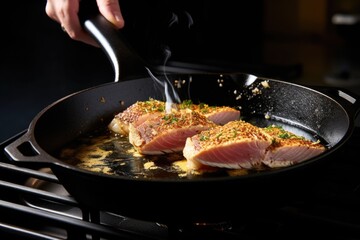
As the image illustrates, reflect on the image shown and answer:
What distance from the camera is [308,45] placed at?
14.5 ft

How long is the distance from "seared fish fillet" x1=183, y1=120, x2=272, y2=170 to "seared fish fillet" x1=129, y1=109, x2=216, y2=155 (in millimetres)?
77

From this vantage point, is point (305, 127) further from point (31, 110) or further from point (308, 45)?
point (308, 45)

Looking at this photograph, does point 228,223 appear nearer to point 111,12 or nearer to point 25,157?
point 25,157

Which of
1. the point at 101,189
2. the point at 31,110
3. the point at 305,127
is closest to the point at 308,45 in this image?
the point at 31,110

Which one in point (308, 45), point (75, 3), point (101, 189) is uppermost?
point (75, 3)

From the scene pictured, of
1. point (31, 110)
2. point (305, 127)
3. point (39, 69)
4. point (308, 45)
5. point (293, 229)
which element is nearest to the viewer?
point (293, 229)

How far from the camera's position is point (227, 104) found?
1778mm

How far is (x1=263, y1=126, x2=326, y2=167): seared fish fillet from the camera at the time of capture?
1362 millimetres

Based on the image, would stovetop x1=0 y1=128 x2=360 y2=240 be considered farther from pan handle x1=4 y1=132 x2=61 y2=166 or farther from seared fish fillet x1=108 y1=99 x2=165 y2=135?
seared fish fillet x1=108 y1=99 x2=165 y2=135

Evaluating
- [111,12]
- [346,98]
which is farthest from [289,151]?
[111,12]

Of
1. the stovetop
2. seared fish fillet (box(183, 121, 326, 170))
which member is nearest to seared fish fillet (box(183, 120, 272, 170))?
seared fish fillet (box(183, 121, 326, 170))

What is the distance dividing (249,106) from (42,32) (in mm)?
1628

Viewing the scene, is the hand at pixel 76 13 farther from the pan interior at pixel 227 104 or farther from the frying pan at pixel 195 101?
the pan interior at pixel 227 104

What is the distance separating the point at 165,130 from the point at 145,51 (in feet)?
4.42
